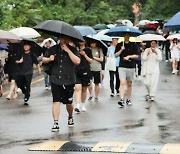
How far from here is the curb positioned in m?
8.36

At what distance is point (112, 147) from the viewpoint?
28.4 feet

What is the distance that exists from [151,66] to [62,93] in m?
4.79


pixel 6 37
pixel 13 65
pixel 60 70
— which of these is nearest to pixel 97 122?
pixel 60 70

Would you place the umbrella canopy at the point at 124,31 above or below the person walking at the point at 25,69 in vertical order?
above

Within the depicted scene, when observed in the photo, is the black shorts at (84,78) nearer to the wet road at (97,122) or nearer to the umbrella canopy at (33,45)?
the wet road at (97,122)

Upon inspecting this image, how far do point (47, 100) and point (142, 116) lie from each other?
12.3 feet

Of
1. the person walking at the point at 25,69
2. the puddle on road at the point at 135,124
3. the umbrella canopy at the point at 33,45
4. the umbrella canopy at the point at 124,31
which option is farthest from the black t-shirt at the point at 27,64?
the puddle on road at the point at 135,124

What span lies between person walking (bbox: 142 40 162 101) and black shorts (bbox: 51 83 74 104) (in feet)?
15.1

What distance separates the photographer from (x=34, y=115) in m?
12.3

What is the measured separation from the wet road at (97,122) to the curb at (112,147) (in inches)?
12.6

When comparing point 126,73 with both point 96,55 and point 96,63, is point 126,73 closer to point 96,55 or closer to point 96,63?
point 96,55

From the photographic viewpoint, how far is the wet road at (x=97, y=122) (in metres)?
9.46

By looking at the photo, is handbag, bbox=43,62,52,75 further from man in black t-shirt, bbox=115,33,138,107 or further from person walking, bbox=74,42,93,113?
man in black t-shirt, bbox=115,33,138,107

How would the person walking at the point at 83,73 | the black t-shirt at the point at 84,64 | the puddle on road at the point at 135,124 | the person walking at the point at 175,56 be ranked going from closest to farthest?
the puddle on road at the point at 135,124 < the person walking at the point at 83,73 < the black t-shirt at the point at 84,64 < the person walking at the point at 175,56
